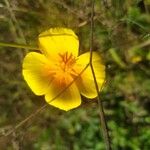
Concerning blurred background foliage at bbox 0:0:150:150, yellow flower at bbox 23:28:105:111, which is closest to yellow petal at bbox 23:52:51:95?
yellow flower at bbox 23:28:105:111

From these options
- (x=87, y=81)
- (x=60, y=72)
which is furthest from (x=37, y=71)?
(x=87, y=81)

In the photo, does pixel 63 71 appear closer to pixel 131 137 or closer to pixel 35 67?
pixel 35 67

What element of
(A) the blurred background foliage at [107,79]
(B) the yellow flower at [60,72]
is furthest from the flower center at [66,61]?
(A) the blurred background foliage at [107,79]

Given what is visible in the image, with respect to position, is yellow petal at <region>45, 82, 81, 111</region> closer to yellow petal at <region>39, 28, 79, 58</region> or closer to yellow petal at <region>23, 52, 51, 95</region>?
yellow petal at <region>23, 52, 51, 95</region>

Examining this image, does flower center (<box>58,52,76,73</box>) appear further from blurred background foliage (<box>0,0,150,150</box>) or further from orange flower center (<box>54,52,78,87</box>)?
blurred background foliage (<box>0,0,150,150</box>)

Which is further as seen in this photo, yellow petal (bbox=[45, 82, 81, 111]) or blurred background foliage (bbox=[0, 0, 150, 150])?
blurred background foliage (bbox=[0, 0, 150, 150])

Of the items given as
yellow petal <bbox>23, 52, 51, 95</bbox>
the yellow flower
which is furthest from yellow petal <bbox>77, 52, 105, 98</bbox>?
yellow petal <bbox>23, 52, 51, 95</bbox>

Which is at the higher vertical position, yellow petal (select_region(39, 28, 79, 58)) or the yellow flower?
yellow petal (select_region(39, 28, 79, 58))

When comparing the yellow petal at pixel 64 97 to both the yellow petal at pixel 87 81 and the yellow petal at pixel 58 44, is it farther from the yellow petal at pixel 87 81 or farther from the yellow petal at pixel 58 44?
the yellow petal at pixel 58 44
